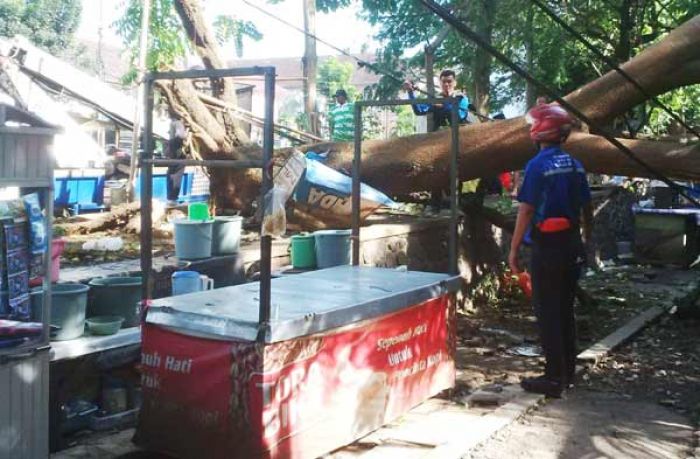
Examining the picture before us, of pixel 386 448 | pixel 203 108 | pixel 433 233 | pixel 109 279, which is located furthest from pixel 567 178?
pixel 203 108

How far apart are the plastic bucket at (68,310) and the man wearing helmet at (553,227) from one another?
282 centimetres

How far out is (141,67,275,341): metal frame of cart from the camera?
11.4 feet

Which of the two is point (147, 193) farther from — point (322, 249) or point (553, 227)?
point (553, 227)

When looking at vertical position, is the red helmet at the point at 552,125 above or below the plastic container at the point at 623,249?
above

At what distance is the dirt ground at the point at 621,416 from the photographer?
438 cm

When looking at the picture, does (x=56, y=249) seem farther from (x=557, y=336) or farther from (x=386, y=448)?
(x=557, y=336)

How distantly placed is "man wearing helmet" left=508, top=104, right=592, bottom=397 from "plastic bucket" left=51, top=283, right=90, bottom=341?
9.25ft

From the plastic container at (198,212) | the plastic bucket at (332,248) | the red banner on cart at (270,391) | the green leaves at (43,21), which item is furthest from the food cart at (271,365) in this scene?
the green leaves at (43,21)

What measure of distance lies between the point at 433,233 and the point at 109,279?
4718 mm

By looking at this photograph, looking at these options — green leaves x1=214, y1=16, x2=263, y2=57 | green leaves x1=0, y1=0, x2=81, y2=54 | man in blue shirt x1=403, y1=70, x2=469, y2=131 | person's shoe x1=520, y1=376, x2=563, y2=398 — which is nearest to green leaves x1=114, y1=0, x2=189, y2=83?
green leaves x1=214, y1=16, x2=263, y2=57

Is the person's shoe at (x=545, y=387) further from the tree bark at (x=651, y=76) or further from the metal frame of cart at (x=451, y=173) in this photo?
the tree bark at (x=651, y=76)

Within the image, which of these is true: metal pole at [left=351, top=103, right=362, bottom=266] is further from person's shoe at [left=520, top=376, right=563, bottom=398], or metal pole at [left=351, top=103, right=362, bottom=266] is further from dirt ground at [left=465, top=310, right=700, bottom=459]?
dirt ground at [left=465, top=310, right=700, bottom=459]

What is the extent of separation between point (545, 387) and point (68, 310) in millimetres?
3304

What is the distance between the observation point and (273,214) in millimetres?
3416
